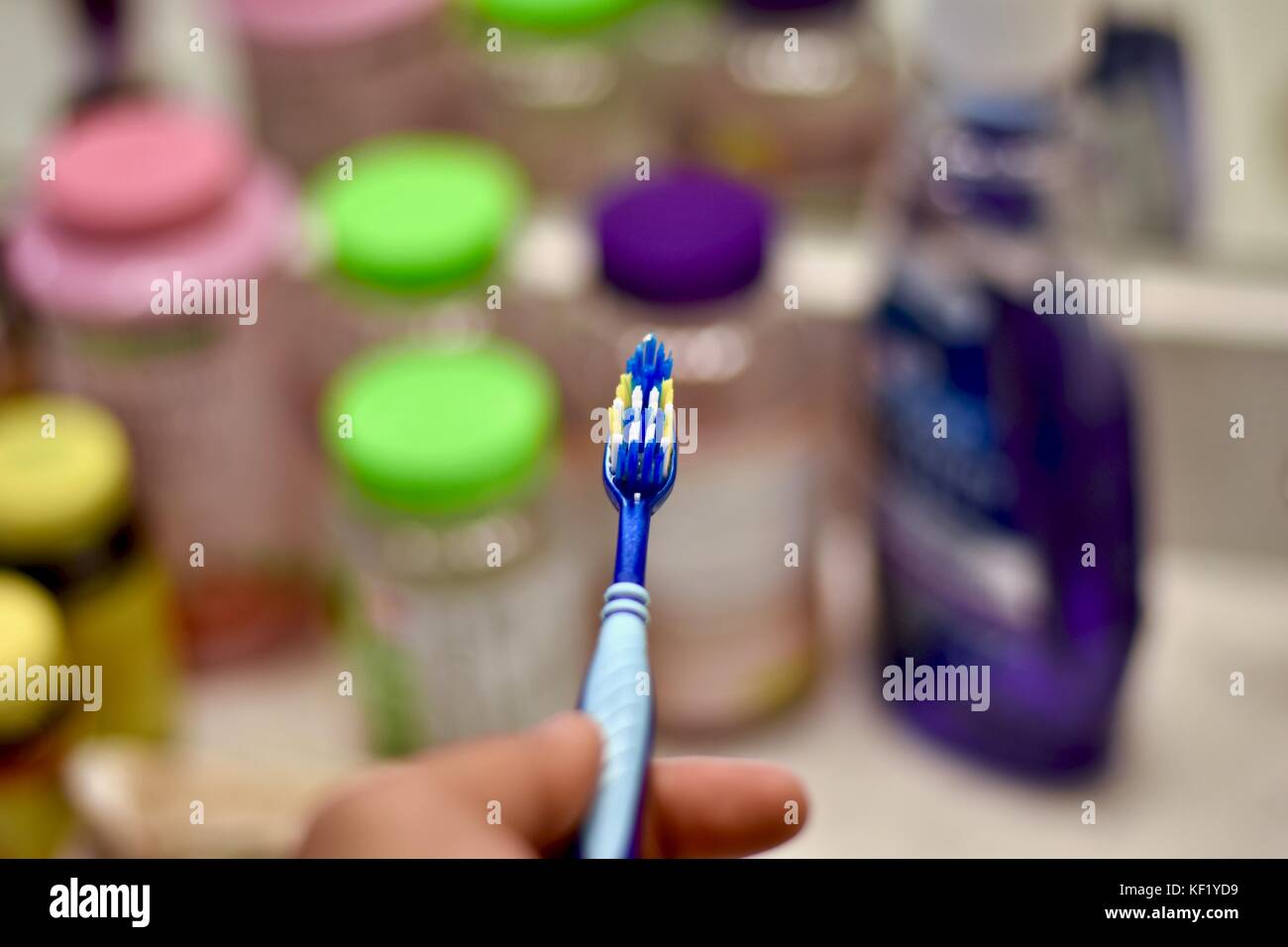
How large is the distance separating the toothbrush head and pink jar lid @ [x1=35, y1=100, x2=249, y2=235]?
30cm

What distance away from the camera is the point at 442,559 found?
464 mm

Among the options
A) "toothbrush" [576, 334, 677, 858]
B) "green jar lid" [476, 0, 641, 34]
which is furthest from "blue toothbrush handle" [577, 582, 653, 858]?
"green jar lid" [476, 0, 641, 34]

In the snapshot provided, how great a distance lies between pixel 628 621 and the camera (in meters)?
0.21

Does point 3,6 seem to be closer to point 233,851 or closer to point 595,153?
point 595,153

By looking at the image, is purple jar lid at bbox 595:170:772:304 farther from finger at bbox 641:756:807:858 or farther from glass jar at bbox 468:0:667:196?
finger at bbox 641:756:807:858

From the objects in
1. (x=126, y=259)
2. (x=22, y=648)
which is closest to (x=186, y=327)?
(x=126, y=259)

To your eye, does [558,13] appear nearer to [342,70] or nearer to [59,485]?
[342,70]

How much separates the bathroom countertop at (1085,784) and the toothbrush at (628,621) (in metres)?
0.24

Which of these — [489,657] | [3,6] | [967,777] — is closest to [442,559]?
[489,657]

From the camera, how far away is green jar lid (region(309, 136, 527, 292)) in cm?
49

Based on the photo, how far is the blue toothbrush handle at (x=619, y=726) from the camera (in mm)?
209

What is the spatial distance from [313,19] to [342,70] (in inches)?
0.9

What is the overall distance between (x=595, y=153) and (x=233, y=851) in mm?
260
